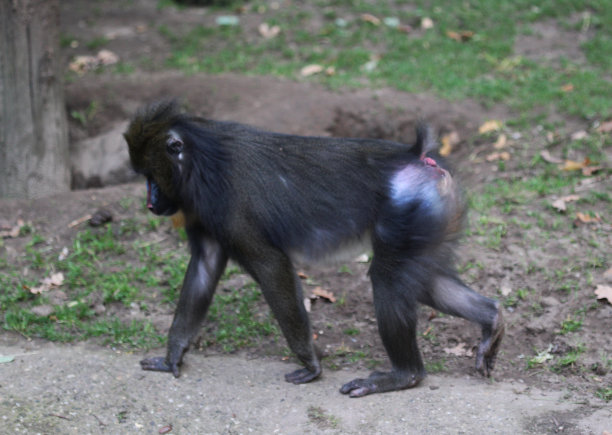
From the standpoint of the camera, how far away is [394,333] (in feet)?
13.2

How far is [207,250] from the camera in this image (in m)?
4.55

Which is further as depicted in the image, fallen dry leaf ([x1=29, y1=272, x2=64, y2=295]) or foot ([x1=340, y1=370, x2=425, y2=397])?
fallen dry leaf ([x1=29, y1=272, x2=64, y2=295])

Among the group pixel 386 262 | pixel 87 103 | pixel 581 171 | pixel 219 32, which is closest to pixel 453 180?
pixel 386 262

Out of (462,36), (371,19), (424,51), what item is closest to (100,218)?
(424,51)

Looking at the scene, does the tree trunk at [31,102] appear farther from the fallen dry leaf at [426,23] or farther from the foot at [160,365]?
the fallen dry leaf at [426,23]

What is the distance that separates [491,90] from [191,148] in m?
4.25

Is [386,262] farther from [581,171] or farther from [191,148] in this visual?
[581,171]

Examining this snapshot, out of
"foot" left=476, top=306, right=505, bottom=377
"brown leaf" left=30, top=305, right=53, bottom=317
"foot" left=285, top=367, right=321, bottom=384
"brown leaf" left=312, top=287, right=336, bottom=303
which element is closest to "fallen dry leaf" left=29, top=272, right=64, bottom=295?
"brown leaf" left=30, top=305, right=53, bottom=317

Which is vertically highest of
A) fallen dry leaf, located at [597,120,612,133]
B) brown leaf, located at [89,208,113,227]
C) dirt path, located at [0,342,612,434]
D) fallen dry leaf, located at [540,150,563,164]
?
fallen dry leaf, located at [597,120,612,133]

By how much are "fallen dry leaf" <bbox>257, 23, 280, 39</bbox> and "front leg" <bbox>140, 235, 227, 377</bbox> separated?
16.6ft

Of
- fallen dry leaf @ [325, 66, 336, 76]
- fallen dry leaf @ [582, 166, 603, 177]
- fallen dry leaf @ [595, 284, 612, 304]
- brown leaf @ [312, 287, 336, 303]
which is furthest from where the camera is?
fallen dry leaf @ [325, 66, 336, 76]

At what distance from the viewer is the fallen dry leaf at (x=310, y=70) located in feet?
26.3

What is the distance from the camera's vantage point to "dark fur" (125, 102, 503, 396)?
3.98 meters

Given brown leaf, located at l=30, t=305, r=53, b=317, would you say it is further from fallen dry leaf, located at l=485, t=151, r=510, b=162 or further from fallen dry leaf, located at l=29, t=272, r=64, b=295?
fallen dry leaf, located at l=485, t=151, r=510, b=162
